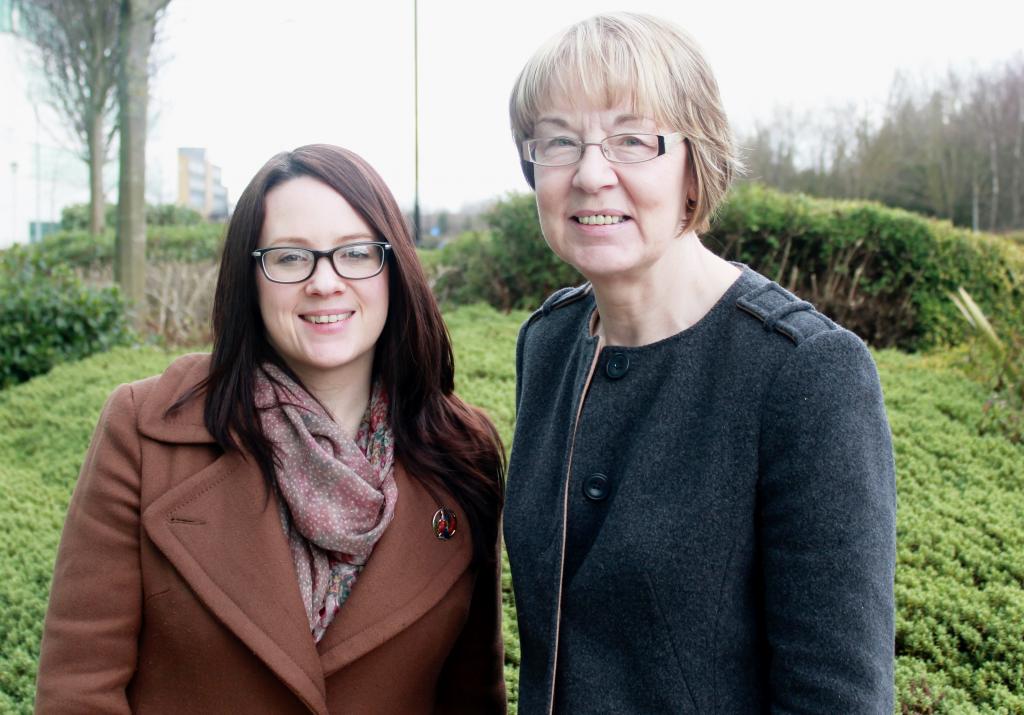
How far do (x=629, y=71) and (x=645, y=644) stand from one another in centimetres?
103

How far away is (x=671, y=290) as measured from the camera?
169 centimetres

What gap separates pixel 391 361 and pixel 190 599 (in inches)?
28.9

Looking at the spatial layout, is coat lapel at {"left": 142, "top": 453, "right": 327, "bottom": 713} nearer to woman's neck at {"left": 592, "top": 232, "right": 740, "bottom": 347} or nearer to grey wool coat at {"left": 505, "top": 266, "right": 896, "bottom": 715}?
grey wool coat at {"left": 505, "top": 266, "right": 896, "bottom": 715}

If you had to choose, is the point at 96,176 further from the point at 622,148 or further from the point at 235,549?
the point at 622,148

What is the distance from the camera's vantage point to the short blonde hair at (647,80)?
157cm

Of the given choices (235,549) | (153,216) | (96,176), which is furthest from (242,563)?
(153,216)

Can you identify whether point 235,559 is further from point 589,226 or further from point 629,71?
point 629,71

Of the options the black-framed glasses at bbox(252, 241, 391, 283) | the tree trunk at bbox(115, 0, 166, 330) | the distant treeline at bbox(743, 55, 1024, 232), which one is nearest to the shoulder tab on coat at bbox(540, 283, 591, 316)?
the black-framed glasses at bbox(252, 241, 391, 283)

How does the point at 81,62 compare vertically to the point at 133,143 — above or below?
above

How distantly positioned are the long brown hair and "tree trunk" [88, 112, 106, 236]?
1793cm

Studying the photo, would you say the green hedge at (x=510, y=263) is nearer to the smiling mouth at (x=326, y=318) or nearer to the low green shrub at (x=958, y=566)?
the low green shrub at (x=958, y=566)

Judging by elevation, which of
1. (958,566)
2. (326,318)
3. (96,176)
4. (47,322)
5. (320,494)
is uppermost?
(96,176)

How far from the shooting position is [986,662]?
8.54 feet

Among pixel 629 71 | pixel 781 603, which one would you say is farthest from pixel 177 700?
pixel 629 71
